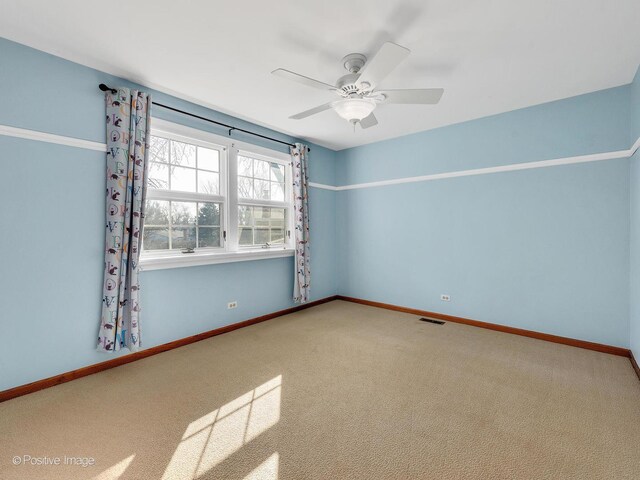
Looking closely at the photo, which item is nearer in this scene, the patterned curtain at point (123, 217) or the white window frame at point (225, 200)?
the patterned curtain at point (123, 217)

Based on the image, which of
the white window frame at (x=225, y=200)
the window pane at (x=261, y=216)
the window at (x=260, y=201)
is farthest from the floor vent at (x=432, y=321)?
the window pane at (x=261, y=216)

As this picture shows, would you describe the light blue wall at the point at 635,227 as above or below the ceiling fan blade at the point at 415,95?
below

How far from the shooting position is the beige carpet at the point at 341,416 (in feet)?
5.16

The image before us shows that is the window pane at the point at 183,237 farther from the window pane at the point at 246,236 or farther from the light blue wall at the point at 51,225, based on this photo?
the window pane at the point at 246,236

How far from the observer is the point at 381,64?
194 centimetres

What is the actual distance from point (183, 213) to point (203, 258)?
1.77 feet

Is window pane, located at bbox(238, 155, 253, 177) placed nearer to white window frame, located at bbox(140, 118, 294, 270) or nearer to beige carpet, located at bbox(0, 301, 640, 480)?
white window frame, located at bbox(140, 118, 294, 270)

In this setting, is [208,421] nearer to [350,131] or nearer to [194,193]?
[194,193]

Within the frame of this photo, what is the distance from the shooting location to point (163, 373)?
2.59 m

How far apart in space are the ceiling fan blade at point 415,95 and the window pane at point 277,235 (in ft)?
8.03

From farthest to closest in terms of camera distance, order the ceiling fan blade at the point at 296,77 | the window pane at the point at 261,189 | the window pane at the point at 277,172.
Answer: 1. the window pane at the point at 277,172
2. the window pane at the point at 261,189
3. the ceiling fan blade at the point at 296,77

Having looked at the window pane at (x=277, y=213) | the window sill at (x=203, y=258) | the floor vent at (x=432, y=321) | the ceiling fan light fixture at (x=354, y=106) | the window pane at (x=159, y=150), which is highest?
the ceiling fan light fixture at (x=354, y=106)

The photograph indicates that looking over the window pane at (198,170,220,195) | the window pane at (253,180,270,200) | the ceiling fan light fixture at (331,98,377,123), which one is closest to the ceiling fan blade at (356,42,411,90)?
the ceiling fan light fixture at (331,98,377,123)

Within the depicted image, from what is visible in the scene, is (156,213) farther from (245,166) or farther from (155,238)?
(245,166)
